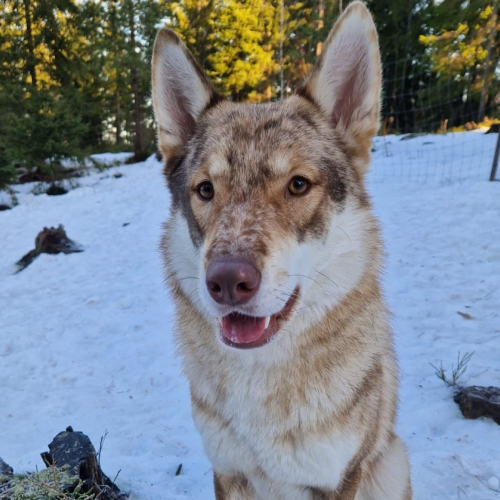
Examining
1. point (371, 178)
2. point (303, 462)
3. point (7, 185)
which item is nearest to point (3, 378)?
point (303, 462)

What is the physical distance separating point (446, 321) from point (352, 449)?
3.00 meters

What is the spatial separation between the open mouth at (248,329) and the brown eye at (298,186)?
1.69 ft

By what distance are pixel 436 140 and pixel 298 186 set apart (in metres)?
12.9

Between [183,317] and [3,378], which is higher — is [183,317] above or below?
above

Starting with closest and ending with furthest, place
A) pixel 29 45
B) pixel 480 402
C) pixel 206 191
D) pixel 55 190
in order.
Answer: pixel 206 191 → pixel 480 402 → pixel 55 190 → pixel 29 45

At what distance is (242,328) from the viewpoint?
5.57ft

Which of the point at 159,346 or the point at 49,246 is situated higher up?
the point at 49,246

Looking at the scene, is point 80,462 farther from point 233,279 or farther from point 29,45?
point 29,45

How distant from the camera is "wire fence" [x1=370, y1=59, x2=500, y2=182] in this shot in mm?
10227

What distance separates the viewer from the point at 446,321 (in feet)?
14.5

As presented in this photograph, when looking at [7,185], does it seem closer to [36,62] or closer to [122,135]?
[36,62]

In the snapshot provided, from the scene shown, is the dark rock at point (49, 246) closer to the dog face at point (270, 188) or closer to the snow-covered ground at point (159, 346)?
the snow-covered ground at point (159, 346)

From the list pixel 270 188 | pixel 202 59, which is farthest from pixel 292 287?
pixel 202 59

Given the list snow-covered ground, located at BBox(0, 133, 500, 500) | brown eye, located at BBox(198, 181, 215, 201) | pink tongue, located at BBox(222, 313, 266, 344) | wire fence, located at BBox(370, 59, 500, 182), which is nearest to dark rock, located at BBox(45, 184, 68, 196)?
snow-covered ground, located at BBox(0, 133, 500, 500)
